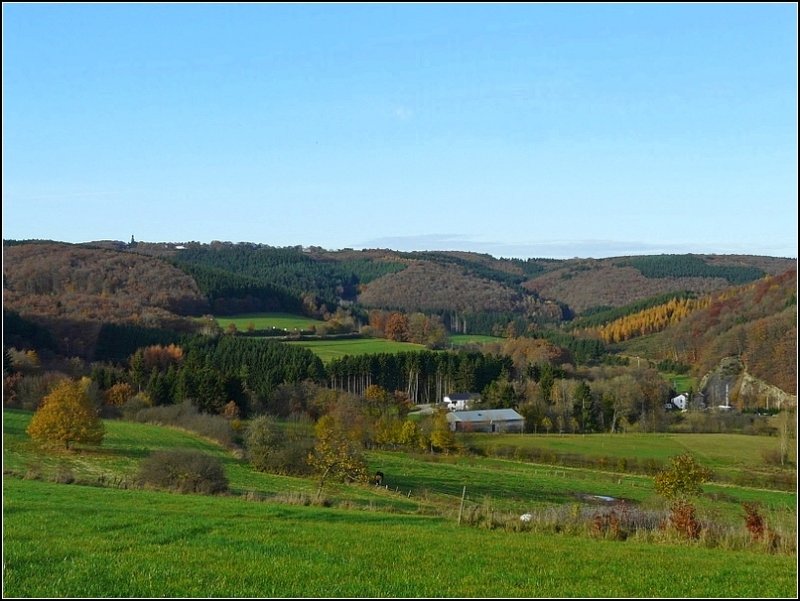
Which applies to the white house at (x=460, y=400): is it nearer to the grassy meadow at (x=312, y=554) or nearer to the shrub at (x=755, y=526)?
the grassy meadow at (x=312, y=554)

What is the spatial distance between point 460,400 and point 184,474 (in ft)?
150

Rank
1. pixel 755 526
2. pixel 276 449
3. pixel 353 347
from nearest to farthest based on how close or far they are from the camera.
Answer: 1. pixel 755 526
2. pixel 276 449
3. pixel 353 347

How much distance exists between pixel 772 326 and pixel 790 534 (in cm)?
6442

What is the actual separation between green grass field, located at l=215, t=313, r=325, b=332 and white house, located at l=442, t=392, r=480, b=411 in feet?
92.5

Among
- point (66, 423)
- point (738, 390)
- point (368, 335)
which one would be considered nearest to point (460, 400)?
point (738, 390)

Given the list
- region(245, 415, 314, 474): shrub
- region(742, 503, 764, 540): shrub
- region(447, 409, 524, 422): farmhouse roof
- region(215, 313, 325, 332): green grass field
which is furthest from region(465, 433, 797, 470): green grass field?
region(215, 313, 325, 332): green grass field

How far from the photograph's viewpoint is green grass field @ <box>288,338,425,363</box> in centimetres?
7412

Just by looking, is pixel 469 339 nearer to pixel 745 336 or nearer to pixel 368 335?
pixel 368 335

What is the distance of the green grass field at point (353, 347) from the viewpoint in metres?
74.1

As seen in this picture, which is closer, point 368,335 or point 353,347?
point 353,347

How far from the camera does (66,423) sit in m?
31.5

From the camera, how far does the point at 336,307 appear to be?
113 metres

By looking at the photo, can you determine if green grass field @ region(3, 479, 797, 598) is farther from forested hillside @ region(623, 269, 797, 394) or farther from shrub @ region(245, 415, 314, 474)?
forested hillside @ region(623, 269, 797, 394)

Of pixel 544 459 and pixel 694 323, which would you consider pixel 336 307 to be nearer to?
pixel 694 323
